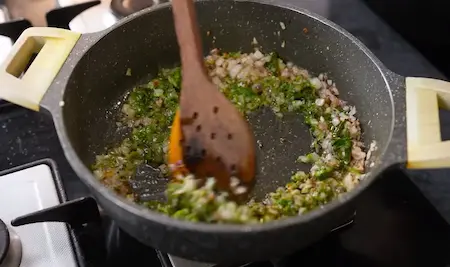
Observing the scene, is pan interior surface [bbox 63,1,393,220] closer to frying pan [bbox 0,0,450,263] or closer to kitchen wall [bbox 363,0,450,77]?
frying pan [bbox 0,0,450,263]

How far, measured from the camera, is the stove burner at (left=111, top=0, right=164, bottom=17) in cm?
109

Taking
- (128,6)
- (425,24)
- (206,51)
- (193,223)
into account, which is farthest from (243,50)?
(193,223)

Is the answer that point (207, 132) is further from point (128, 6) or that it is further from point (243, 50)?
point (128, 6)

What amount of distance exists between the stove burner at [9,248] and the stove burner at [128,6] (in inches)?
20.3

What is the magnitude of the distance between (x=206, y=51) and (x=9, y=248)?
499 millimetres

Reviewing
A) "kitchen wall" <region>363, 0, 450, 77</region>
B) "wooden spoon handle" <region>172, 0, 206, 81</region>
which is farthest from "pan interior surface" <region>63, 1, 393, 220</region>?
"kitchen wall" <region>363, 0, 450, 77</region>

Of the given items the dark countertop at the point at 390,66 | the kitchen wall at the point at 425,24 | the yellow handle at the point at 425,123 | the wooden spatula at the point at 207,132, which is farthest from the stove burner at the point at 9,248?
the kitchen wall at the point at 425,24

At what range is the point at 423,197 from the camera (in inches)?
33.1

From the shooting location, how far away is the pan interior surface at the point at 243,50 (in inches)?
32.9

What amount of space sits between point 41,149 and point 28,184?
0.10 m

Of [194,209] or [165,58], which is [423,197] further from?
[165,58]

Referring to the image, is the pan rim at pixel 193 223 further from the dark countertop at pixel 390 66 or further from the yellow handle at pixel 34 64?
the dark countertop at pixel 390 66

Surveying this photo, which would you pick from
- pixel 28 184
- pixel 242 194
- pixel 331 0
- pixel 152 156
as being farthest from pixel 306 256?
pixel 331 0

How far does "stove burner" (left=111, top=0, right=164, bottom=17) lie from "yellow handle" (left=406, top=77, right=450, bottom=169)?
57cm
